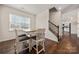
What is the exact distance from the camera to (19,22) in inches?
87.8

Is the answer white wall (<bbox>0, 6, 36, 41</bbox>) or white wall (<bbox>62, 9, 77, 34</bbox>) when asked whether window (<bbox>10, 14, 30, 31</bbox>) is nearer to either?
white wall (<bbox>0, 6, 36, 41</bbox>)

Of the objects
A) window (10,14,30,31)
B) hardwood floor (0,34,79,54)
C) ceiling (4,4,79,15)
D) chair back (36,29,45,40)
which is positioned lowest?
hardwood floor (0,34,79,54)

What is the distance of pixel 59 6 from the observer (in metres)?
2.25

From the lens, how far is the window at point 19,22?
2.21 meters

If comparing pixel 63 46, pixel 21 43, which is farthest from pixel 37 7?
pixel 63 46

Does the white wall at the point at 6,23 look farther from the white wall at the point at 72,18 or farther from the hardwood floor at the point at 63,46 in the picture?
the white wall at the point at 72,18

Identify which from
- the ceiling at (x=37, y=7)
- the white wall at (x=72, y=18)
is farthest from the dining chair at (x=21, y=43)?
the white wall at (x=72, y=18)

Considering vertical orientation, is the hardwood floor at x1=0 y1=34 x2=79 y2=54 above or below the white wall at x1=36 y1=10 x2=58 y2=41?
below

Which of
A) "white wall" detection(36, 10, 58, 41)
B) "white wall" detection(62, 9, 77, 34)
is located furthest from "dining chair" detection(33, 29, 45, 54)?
Result: "white wall" detection(62, 9, 77, 34)

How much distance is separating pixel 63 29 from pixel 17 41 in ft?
3.16

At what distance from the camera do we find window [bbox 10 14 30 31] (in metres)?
2.21

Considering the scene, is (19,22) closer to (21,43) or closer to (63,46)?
(21,43)
